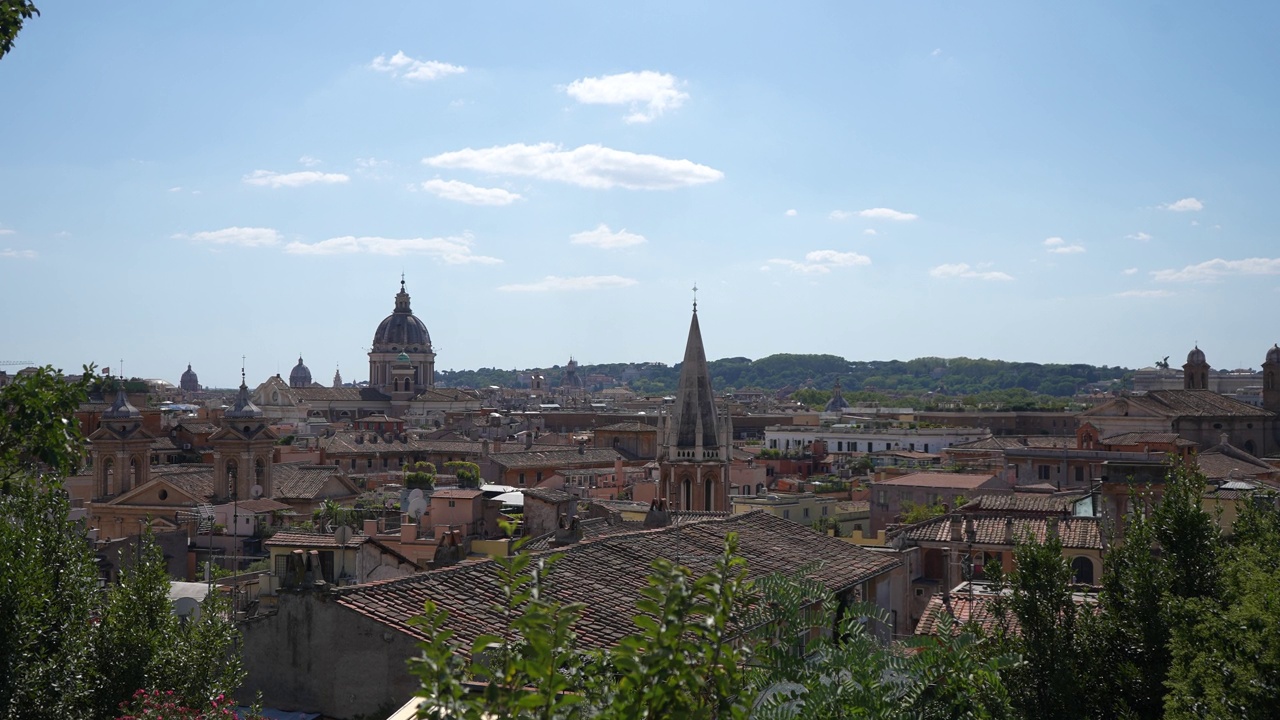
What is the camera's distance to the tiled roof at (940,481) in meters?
43.2

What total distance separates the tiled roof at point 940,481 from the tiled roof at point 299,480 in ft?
64.9

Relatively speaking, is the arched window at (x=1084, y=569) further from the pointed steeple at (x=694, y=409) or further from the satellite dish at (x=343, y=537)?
the pointed steeple at (x=694, y=409)

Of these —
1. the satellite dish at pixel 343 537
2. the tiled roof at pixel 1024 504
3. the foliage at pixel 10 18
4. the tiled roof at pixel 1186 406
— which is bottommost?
the tiled roof at pixel 1024 504

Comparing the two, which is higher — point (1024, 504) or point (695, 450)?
point (695, 450)

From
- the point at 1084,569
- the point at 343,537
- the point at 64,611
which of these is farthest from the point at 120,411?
the point at 64,611

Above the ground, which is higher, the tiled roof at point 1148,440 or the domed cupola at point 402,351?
the domed cupola at point 402,351

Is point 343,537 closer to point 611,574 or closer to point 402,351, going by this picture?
point 611,574

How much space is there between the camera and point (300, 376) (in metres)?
154

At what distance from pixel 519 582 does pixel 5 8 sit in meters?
6.62

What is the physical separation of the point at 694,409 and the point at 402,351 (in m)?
86.6

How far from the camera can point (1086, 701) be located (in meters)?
8.97

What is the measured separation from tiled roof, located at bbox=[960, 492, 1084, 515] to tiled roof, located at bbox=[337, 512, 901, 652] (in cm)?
756

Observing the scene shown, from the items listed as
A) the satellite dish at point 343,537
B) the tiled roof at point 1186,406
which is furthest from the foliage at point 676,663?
the tiled roof at point 1186,406

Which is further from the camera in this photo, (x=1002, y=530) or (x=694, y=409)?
(x=694, y=409)
